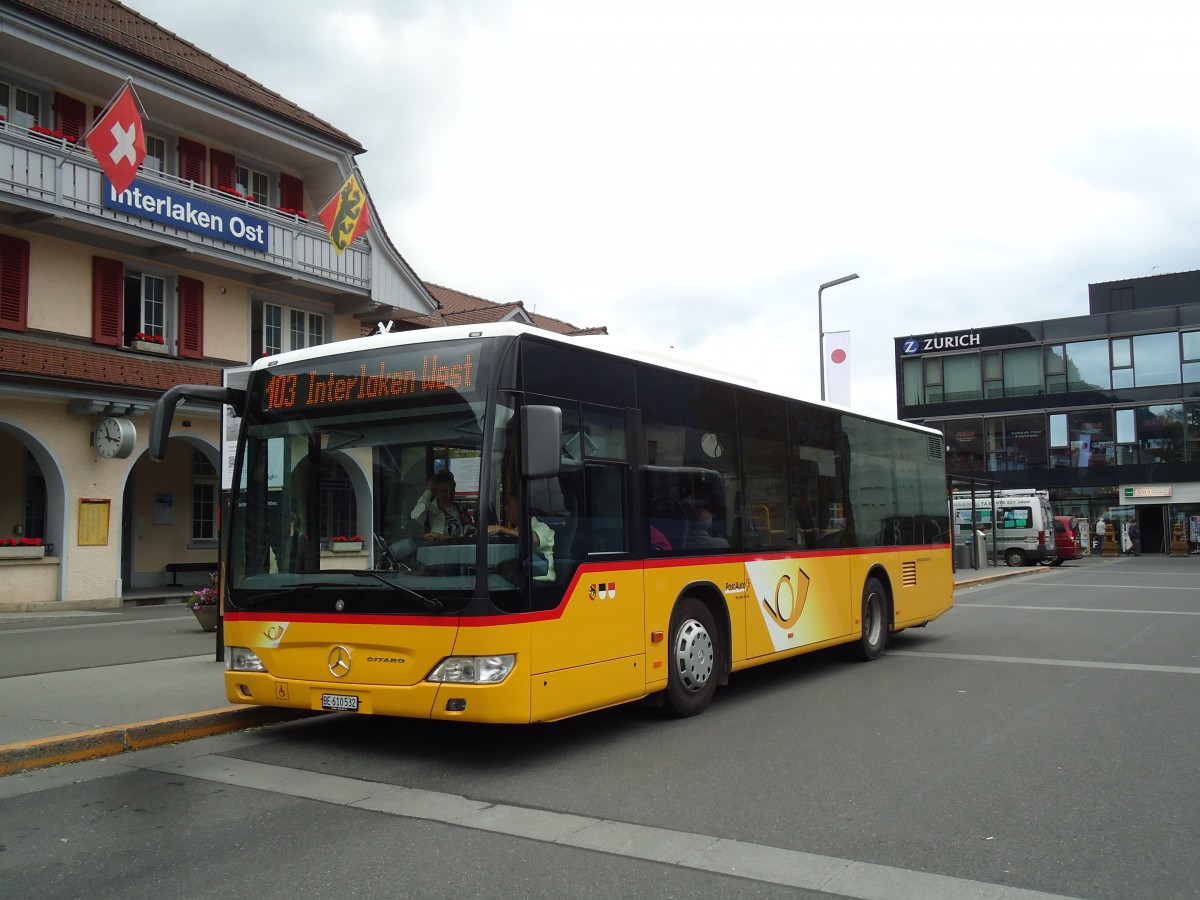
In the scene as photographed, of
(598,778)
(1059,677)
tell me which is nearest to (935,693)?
(1059,677)

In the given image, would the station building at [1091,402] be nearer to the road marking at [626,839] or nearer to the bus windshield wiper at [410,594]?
the bus windshield wiper at [410,594]

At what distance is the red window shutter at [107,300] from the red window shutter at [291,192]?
18.7 feet

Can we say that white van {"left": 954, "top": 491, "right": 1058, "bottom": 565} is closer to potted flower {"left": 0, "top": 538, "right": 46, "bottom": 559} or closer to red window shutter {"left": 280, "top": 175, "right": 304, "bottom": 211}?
red window shutter {"left": 280, "top": 175, "right": 304, "bottom": 211}

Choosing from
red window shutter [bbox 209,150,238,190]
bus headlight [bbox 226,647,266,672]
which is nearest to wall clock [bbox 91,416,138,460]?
red window shutter [bbox 209,150,238,190]

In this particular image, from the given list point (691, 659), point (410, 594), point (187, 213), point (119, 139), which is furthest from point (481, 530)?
point (187, 213)

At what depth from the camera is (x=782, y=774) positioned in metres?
6.55

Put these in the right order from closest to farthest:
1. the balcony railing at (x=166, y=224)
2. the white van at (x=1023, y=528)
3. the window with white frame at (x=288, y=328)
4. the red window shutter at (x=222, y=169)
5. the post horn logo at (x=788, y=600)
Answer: the post horn logo at (x=788, y=600) < the balcony railing at (x=166, y=224) < the red window shutter at (x=222, y=169) < the window with white frame at (x=288, y=328) < the white van at (x=1023, y=528)

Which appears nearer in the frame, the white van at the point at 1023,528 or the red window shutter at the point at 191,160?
the red window shutter at the point at 191,160

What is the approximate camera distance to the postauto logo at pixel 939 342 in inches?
2377

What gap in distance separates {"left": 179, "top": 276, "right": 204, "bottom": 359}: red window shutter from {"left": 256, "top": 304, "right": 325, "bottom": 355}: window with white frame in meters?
1.58

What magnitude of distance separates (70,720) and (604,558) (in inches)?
167

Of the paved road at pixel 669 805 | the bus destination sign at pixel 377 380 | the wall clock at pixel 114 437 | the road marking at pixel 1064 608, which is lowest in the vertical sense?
the road marking at pixel 1064 608

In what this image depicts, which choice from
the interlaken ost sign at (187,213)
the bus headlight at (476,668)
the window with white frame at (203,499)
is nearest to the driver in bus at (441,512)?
the bus headlight at (476,668)

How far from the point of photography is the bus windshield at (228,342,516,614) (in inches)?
259
